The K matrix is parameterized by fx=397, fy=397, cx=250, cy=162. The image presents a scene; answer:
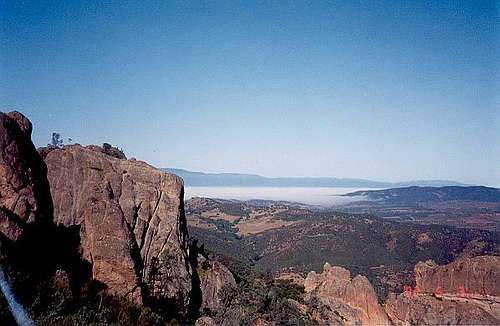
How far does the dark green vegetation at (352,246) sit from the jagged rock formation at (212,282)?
42.5 m

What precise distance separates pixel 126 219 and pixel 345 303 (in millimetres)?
18805

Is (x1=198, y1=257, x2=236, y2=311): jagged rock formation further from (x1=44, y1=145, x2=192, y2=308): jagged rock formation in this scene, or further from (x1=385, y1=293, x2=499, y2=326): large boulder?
(x1=385, y1=293, x2=499, y2=326): large boulder

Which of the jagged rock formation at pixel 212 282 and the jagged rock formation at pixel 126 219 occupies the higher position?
the jagged rock formation at pixel 126 219

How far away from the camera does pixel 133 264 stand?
18906mm

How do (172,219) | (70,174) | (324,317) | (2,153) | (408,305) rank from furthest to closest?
(408,305)
(324,317)
(172,219)
(70,174)
(2,153)

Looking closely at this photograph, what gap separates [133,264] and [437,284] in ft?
88.5

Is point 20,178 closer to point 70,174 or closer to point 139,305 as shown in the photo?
point 70,174

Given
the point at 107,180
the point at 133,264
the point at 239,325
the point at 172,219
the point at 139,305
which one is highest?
the point at 107,180

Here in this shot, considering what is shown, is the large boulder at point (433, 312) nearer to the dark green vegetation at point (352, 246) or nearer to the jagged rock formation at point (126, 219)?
the jagged rock formation at point (126, 219)

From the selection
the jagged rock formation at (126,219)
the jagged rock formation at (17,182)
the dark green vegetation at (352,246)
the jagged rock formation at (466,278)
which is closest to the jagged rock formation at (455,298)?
the jagged rock formation at (466,278)

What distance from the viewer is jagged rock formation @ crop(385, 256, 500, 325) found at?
29594mm

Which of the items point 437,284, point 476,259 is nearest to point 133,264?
point 437,284

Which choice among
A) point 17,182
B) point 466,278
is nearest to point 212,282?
point 17,182

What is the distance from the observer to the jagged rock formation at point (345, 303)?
1133 inches
